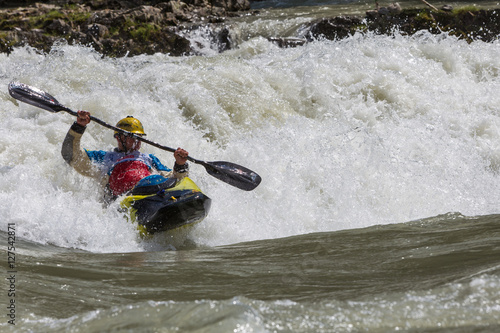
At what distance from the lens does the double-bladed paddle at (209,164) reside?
4.95 meters

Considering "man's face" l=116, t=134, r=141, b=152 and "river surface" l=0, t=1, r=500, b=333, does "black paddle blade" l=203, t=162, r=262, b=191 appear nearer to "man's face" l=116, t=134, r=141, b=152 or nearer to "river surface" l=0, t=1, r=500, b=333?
"river surface" l=0, t=1, r=500, b=333

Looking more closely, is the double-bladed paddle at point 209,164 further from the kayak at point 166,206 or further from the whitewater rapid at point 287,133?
the kayak at point 166,206

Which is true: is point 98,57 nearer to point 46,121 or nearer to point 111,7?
point 46,121

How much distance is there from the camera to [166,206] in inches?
166

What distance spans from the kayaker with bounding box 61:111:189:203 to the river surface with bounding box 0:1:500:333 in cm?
19

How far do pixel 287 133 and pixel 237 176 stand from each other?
1.97 m

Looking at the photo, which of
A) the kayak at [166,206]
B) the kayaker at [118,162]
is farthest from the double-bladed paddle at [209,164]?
the kayak at [166,206]

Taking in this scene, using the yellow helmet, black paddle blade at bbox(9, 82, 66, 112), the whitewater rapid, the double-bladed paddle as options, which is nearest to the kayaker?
the yellow helmet

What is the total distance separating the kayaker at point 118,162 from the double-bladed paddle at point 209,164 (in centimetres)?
13

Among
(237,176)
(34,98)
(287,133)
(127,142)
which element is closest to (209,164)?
(237,176)

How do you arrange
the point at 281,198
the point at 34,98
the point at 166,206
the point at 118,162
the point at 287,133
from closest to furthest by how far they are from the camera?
the point at 166,206
the point at 118,162
the point at 34,98
the point at 281,198
the point at 287,133

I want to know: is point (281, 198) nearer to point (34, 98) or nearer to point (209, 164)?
point (209, 164)

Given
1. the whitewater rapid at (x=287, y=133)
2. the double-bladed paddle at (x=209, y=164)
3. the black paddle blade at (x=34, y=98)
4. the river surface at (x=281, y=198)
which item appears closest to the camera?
the river surface at (x=281, y=198)

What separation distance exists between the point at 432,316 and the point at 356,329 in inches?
12.6
